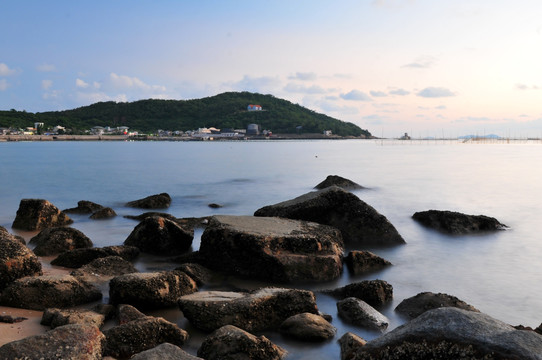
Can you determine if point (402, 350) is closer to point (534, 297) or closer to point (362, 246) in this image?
point (534, 297)

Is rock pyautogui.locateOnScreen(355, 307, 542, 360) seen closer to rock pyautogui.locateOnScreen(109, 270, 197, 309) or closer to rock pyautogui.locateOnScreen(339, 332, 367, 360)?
rock pyautogui.locateOnScreen(339, 332, 367, 360)

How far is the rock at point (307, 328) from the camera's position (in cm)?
606

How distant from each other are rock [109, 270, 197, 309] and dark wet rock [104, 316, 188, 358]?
1.14m

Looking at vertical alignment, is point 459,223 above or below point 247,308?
below

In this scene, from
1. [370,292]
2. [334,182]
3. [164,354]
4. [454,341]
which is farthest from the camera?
[334,182]

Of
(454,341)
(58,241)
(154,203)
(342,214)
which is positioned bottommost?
(154,203)

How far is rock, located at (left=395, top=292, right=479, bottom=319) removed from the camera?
277 inches

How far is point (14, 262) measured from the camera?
24.3 feet

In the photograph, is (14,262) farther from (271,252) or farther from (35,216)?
(35,216)

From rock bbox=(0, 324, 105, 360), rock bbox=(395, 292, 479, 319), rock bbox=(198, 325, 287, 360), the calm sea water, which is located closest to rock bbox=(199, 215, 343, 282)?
the calm sea water

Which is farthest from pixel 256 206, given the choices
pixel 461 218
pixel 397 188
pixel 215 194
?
pixel 397 188

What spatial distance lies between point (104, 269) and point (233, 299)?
10.5 feet

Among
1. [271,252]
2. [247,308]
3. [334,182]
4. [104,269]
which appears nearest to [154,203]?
[334,182]

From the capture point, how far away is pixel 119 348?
5.33m
